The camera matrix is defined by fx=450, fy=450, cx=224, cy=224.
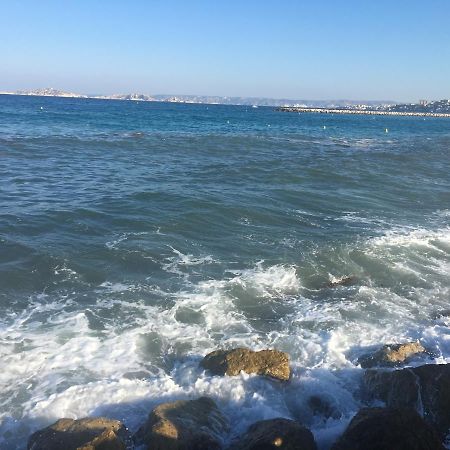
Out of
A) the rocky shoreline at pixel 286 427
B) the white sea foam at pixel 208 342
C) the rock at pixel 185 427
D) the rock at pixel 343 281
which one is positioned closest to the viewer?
the rocky shoreline at pixel 286 427

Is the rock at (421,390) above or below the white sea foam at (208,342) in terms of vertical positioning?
above

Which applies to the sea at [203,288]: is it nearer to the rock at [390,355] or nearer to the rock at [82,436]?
the rock at [390,355]

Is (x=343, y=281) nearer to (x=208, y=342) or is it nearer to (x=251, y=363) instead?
(x=208, y=342)

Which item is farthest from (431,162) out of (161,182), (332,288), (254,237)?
(332,288)

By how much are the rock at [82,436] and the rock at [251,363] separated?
2.29 meters

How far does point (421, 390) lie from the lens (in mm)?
7648

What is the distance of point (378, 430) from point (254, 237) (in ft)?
35.9

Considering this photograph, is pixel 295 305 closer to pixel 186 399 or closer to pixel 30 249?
pixel 186 399

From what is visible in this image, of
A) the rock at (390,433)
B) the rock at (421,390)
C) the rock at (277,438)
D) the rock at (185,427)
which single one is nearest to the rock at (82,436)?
the rock at (185,427)

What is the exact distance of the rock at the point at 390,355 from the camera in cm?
924

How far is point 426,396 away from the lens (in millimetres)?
7566

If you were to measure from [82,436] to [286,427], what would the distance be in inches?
119

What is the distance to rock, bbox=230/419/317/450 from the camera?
21.0 ft

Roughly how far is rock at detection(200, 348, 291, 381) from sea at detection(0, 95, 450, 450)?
0.16 metres
